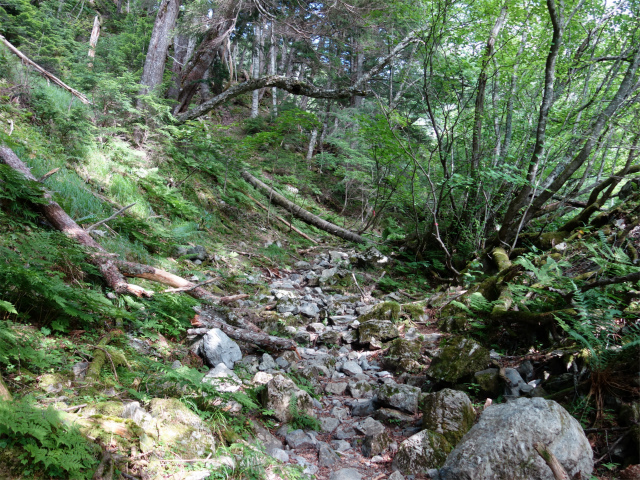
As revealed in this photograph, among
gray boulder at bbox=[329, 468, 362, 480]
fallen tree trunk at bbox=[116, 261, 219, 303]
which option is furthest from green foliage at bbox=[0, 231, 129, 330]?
gray boulder at bbox=[329, 468, 362, 480]

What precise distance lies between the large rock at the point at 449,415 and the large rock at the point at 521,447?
0.37 meters

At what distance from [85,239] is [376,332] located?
404 cm

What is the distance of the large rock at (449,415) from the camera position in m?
2.88

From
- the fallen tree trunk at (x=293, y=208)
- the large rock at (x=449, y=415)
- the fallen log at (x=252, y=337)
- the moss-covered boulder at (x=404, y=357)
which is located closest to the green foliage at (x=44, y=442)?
the fallen log at (x=252, y=337)

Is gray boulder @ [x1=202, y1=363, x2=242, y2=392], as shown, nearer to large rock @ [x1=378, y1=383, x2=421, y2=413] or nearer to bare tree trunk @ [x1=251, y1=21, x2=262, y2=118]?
large rock @ [x1=378, y1=383, x2=421, y2=413]

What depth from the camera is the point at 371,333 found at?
5.24 m

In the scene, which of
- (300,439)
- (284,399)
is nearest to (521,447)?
(300,439)

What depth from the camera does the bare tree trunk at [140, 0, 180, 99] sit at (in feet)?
29.5

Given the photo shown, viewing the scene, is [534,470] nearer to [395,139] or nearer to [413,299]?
[413,299]

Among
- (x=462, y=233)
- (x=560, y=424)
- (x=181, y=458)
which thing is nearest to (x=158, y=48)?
(x=462, y=233)

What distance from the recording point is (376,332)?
207 inches

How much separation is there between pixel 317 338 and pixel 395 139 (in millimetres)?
5387

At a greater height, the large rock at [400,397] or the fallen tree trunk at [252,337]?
the large rock at [400,397]

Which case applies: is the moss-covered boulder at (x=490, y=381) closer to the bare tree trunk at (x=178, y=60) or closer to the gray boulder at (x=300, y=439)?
the gray boulder at (x=300, y=439)
